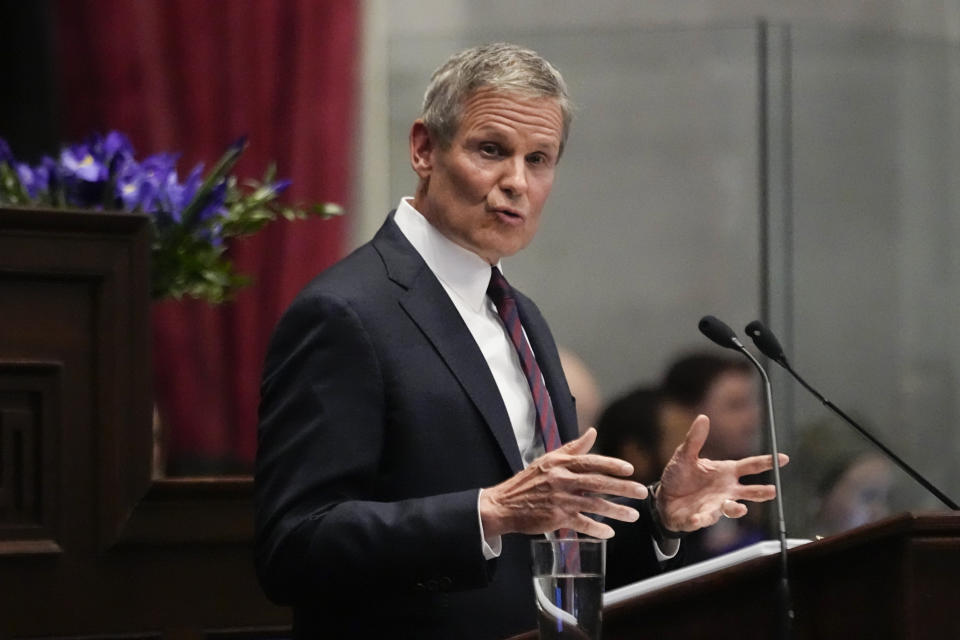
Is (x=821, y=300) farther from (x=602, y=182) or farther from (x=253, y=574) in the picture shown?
(x=253, y=574)

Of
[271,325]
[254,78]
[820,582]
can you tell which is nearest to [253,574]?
[820,582]

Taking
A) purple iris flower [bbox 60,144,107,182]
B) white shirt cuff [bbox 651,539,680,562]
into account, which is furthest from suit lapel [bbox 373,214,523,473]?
purple iris flower [bbox 60,144,107,182]

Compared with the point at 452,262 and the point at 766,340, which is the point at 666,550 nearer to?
the point at 766,340

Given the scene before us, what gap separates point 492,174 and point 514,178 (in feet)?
0.11

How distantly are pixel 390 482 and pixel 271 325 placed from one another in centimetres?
234

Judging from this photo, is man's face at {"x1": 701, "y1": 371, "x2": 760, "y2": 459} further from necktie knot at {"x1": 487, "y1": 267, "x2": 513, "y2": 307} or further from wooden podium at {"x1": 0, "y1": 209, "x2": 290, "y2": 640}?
necktie knot at {"x1": 487, "y1": 267, "x2": 513, "y2": 307}

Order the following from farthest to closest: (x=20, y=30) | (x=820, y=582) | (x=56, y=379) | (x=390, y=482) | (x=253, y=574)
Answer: (x=20, y=30), (x=253, y=574), (x=56, y=379), (x=390, y=482), (x=820, y=582)

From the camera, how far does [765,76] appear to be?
13.9ft

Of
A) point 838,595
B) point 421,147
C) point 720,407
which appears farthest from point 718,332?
point 720,407

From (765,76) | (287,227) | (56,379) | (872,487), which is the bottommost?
(872,487)

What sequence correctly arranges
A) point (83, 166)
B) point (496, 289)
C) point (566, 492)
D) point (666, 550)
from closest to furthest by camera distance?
point (566, 492) < point (666, 550) < point (496, 289) < point (83, 166)

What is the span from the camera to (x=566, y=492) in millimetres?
1676

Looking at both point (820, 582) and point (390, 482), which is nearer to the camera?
point (820, 582)

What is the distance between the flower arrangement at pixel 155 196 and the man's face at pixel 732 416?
60.8 inches
